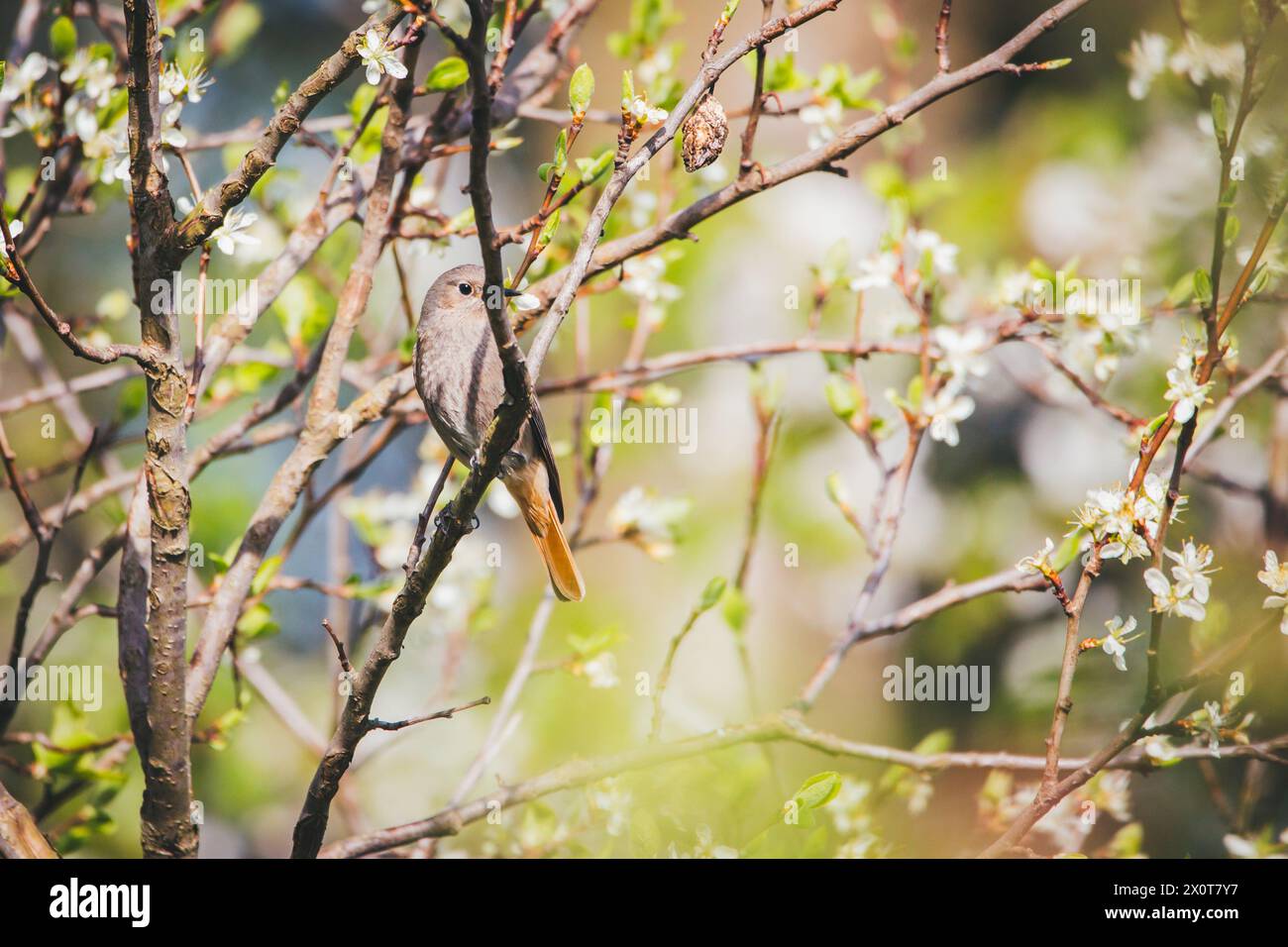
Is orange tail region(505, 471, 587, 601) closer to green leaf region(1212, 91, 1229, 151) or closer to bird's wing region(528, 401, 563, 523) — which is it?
bird's wing region(528, 401, 563, 523)

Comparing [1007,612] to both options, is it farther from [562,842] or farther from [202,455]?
[202,455]

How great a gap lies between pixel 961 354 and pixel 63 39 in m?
2.07

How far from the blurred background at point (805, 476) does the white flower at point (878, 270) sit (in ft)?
2.45

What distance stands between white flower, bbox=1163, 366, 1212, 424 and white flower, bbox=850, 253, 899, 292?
2.49 feet

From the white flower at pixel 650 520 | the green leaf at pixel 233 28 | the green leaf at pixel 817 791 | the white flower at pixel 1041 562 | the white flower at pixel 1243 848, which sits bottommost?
the white flower at pixel 1243 848

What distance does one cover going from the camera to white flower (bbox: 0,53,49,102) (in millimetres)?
2227

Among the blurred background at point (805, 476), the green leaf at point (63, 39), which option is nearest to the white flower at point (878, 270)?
the blurred background at point (805, 476)

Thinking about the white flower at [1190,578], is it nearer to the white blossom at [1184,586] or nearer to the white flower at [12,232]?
the white blossom at [1184,586]

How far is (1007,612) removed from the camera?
386cm

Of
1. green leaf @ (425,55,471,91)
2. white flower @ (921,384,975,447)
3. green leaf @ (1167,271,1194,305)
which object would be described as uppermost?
green leaf @ (425,55,471,91)

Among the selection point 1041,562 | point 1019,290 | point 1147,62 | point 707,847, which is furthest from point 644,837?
point 1147,62

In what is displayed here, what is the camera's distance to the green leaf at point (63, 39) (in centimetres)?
227

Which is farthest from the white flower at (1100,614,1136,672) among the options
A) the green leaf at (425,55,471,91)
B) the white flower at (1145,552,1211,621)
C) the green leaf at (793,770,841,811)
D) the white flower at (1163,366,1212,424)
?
the green leaf at (425,55,471,91)
